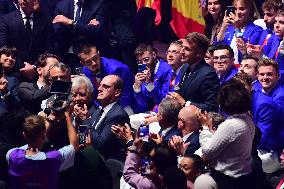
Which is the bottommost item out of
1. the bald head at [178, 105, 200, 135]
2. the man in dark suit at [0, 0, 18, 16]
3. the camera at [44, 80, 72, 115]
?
the bald head at [178, 105, 200, 135]

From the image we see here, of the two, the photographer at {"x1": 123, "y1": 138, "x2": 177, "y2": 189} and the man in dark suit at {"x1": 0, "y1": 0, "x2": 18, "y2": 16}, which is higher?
the man in dark suit at {"x1": 0, "y1": 0, "x2": 18, "y2": 16}

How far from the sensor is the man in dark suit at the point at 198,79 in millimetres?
6812

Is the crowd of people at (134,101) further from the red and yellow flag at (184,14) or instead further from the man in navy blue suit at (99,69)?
the red and yellow flag at (184,14)

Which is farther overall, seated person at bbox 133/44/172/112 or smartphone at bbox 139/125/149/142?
seated person at bbox 133/44/172/112

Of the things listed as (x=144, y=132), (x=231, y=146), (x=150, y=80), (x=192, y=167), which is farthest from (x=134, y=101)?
(x=231, y=146)

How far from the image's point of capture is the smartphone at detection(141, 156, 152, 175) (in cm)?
534

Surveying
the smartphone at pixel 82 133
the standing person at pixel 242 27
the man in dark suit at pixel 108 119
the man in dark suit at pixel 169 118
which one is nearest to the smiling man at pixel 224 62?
the standing person at pixel 242 27

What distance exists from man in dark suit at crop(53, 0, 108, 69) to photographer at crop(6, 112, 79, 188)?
3.05 meters

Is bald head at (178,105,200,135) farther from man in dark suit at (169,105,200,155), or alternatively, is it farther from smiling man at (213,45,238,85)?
smiling man at (213,45,238,85)

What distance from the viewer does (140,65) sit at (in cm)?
805

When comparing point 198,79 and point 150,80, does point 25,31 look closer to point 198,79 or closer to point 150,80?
point 150,80

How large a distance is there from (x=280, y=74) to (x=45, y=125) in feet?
9.07

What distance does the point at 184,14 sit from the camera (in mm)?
9516

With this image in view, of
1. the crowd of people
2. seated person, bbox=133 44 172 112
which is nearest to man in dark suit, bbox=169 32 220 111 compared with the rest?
the crowd of people
